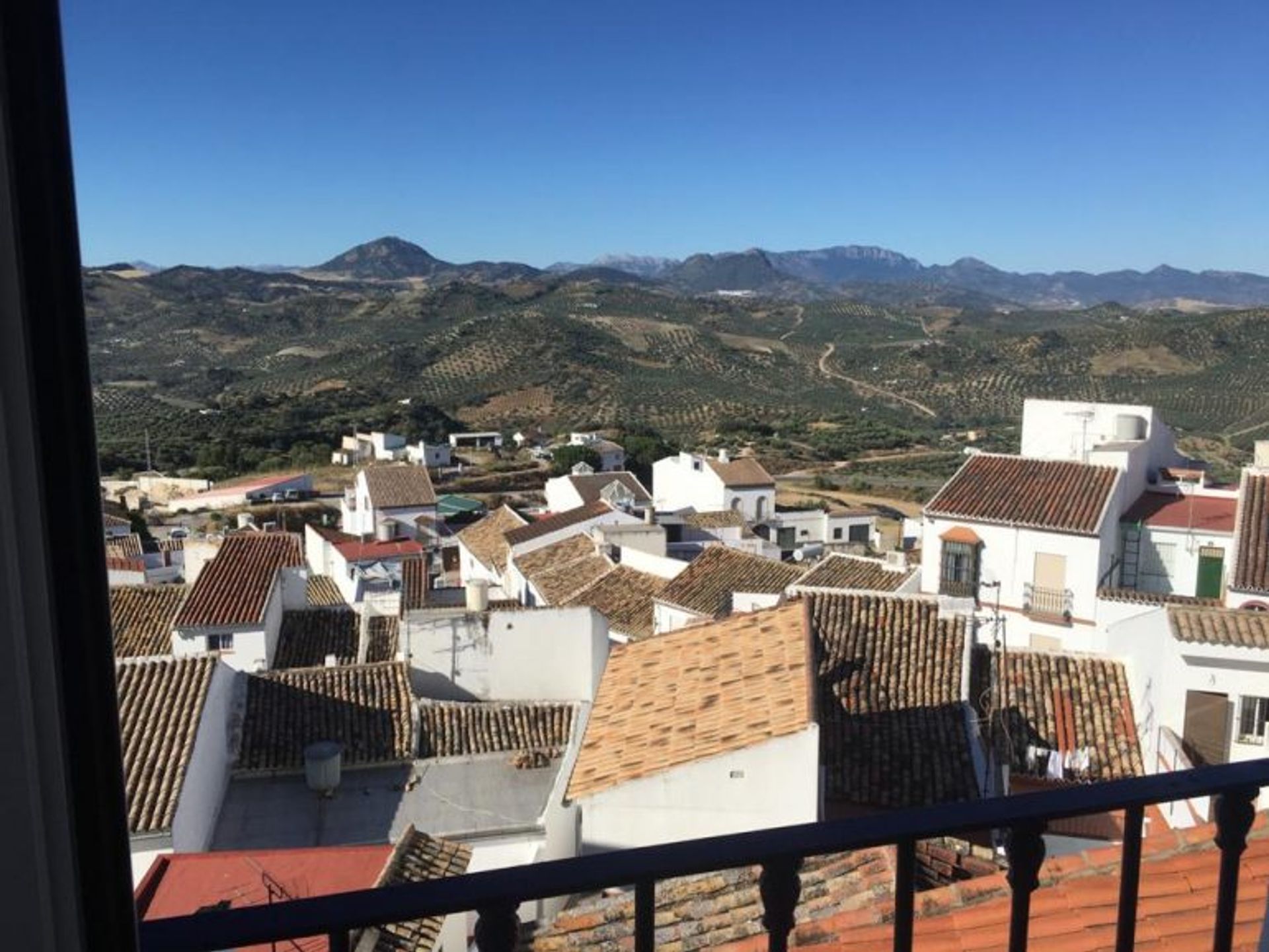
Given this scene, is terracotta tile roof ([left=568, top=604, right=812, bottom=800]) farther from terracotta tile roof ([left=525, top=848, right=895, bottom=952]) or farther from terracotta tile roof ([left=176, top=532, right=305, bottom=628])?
terracotta tile roof ([left=176, top=532, right=305, bottom=628])

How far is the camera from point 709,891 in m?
4.10

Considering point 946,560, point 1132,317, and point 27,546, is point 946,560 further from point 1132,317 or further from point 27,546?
point 1132,317

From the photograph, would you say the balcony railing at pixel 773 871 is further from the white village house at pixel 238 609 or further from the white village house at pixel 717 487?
the white village house at pixel 717 487

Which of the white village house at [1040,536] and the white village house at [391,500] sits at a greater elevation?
the white village house at [1040,536]

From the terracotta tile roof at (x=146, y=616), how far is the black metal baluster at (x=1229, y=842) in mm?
13046

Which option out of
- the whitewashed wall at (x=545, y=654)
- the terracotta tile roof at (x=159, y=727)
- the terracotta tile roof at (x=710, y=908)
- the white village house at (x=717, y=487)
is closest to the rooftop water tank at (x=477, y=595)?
the whitewashed wall at (x=545, y=654)

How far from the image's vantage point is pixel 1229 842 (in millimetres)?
1654

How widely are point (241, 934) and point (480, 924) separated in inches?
11.4

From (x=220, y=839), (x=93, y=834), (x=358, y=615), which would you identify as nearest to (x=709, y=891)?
(x=93, y=834)

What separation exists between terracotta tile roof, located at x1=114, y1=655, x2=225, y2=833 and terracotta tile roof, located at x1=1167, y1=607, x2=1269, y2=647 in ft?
26.9

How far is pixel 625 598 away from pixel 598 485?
37.2ft

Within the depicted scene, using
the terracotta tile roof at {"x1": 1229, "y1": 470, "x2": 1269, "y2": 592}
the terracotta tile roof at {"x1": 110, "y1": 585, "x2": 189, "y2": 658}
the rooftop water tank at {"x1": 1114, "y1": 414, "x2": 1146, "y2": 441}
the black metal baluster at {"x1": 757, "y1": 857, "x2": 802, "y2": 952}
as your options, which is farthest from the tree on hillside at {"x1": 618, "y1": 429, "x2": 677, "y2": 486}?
the black metal baluster at {"x1": 757, "y1": 857, "x2": 802, "y2": 952}

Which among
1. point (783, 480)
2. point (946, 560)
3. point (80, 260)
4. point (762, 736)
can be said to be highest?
point (80, 260)

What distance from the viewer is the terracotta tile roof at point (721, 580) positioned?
14344 mm
